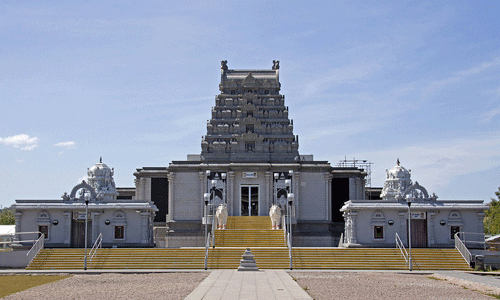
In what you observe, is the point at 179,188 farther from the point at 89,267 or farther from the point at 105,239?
the point at 89,267

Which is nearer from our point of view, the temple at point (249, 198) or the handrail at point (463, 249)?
the handrail at point (463, 249)

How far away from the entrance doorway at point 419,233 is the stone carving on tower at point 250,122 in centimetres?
1767

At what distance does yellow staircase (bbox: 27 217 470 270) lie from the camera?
41.7 m

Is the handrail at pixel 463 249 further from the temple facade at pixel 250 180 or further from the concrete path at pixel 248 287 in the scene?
the temple facade at pixel 250 180

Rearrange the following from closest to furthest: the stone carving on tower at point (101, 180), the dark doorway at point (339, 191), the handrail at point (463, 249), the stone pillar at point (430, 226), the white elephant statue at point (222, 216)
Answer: the handrail at point (463, 249), the stone pillar at point (430, 226), the white elephant statue at point (222, 216), the stone carving on tower at point (101, 180), the dark doorway at point (339, 191)

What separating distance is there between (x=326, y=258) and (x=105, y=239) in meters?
18.0

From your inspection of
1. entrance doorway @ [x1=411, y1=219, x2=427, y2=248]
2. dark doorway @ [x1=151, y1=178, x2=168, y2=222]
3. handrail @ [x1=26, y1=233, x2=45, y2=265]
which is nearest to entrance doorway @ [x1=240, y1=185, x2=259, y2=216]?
dark doorway @ [x1=151, y1=178, x2=168, y2=222]

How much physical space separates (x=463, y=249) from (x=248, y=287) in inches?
894

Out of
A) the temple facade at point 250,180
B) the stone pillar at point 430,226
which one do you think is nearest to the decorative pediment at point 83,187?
the temple facade at point 250,180

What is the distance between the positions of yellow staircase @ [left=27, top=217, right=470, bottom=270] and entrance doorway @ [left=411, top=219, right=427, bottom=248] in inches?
177

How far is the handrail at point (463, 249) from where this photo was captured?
43.2 meters

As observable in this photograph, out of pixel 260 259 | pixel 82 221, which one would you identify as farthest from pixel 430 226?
pixel 82 221

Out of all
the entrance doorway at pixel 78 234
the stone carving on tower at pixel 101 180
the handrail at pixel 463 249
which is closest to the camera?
the handrail at pixel 463 249

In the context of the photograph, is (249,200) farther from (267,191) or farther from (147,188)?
(147,188)
